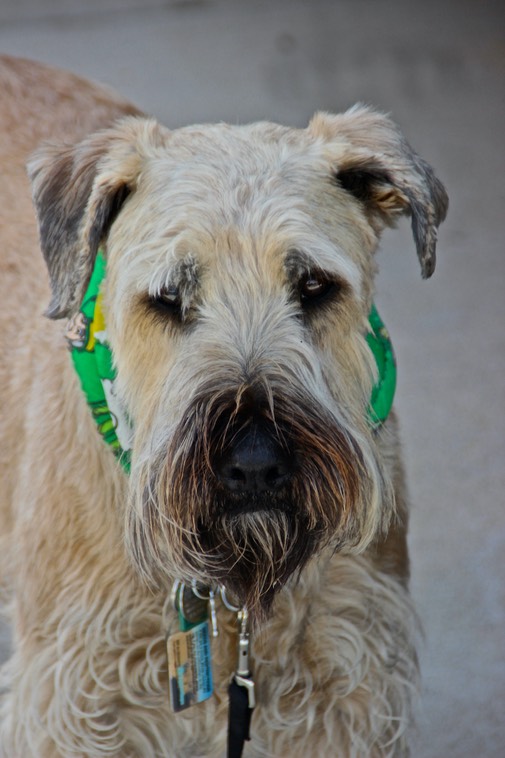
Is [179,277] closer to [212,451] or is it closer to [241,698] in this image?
[212,451]

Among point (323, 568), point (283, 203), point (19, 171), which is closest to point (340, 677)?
point (323, 568)

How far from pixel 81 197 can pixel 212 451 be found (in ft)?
2.19

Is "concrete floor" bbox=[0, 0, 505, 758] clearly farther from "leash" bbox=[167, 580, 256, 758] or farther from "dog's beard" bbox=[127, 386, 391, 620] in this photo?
"dog's beard" bbox=[127, 386, 391, 620]

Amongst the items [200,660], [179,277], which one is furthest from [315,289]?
[200,660]

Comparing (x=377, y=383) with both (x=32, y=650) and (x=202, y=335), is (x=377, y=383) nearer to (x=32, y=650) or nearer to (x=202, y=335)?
(x=202, y=335)

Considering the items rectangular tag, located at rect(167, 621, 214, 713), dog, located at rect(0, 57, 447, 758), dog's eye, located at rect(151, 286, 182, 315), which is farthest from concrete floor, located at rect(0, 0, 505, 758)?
dog's eye, located at rect(151, 286, 182, 315)

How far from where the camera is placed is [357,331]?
241 centimetres

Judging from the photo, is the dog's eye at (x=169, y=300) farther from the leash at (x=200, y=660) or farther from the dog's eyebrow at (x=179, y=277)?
the leash at (x=200, y=660)

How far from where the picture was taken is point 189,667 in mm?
2543

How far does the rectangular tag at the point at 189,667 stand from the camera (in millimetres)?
2531

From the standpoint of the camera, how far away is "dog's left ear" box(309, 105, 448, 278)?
2.44 m

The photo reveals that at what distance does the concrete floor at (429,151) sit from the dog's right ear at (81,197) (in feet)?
5.34

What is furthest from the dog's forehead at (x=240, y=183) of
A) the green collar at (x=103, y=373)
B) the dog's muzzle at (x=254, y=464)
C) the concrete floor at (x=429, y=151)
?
the concrete floor at (x=429, y=151)

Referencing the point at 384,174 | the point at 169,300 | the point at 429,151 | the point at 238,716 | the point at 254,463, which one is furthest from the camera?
the point at 429,151
